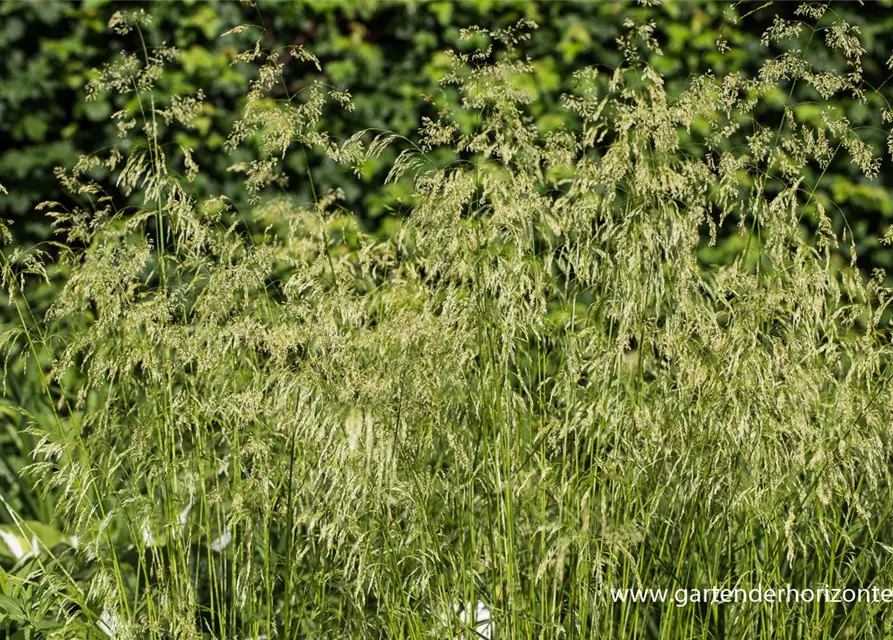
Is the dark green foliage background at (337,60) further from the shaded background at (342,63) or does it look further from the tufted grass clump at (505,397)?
the tufted grass clump at (505,397)

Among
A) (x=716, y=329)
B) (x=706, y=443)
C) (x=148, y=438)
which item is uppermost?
(x=716, y=329)

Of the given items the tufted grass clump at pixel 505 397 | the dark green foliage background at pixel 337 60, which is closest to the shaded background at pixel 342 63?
the dark green foliage background at pixel 337 60

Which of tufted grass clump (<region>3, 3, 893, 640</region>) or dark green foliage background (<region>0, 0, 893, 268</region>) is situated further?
dark green foliage background (<region>0, 0, 893, 268</region>)

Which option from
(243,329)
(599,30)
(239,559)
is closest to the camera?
(243,329)

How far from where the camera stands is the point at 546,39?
437 centimetres

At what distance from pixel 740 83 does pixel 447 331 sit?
0.76 meters

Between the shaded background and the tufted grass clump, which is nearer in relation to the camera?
the tufted grass clump

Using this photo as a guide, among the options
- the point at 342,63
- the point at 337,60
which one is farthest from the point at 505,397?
the point at 337,60

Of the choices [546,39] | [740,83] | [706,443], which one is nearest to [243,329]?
[706,443]

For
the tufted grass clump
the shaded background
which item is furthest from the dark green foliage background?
the tufted grass clump

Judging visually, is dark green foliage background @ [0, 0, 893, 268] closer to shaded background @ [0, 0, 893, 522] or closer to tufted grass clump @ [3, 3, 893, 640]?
shaded background @ [0, 0, 893, 522]

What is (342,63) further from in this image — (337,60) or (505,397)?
(505,397)

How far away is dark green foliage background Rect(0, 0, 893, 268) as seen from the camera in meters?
4.28

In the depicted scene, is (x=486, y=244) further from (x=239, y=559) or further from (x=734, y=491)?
(x=239, y=559)
